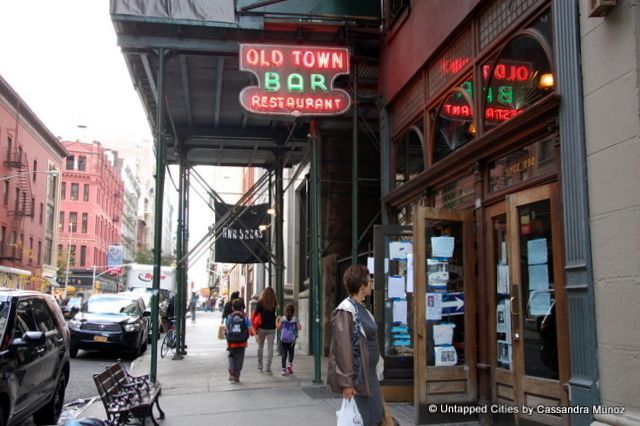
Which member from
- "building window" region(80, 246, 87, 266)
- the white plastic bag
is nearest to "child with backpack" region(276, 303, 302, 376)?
the white plastic bag

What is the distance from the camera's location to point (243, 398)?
9570 mm

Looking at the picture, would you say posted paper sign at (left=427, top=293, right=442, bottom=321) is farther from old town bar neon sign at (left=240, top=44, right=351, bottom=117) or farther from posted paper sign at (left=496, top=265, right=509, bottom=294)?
old town bar neon sign at (left=240, top=44, right=351, bottom=117)

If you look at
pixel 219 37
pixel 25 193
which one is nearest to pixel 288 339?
pixel 219 37

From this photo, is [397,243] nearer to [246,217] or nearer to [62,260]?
[246,217]

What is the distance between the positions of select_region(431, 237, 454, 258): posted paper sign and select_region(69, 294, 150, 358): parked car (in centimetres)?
1092

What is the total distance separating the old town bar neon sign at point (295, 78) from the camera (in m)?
10.5

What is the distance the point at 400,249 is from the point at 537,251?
287 centimetres

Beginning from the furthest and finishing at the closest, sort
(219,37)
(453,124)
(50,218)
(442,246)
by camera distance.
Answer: (50,218) → (219,37) → (453,124) → (442,246)

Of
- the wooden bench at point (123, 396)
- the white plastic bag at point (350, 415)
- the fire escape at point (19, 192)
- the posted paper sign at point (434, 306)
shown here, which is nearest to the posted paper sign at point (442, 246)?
the posted paper sign at point (434, 306)

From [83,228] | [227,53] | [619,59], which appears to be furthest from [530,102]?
[83,228]

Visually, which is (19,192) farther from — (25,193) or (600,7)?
(600,7)

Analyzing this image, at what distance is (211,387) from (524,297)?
618cm

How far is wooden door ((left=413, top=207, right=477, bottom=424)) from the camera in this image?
286 inches

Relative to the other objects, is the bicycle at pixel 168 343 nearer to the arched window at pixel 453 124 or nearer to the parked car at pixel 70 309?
the parked car at pixel 70 309
